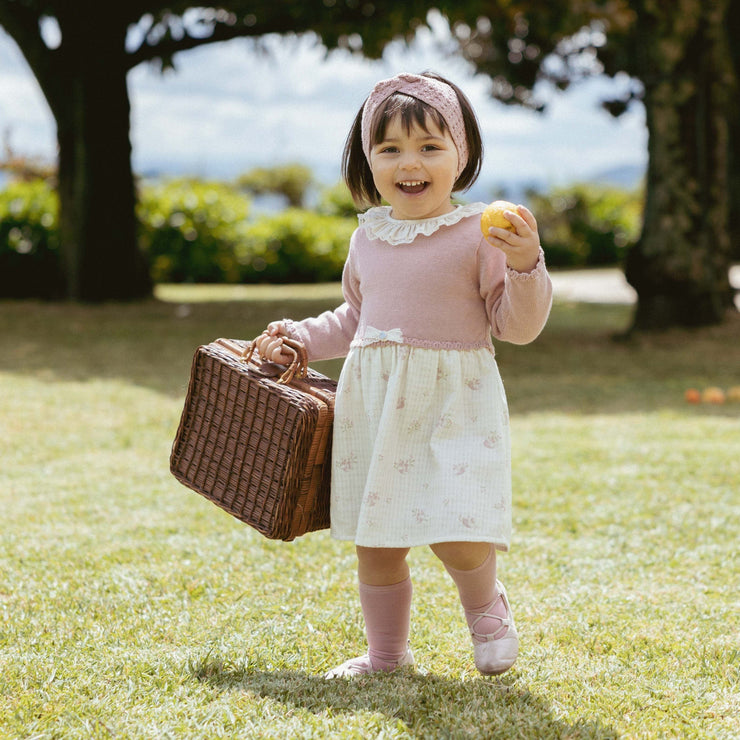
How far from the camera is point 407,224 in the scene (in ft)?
8.25

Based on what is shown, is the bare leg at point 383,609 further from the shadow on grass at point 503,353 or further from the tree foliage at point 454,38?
the tree foliage at point 454,38

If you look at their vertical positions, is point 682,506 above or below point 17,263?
below

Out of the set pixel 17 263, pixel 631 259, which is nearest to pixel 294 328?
pixel 631 259

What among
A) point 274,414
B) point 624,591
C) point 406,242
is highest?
point 406,242

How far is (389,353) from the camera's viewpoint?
2457 millimetres

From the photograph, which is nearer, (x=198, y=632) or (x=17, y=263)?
(x=198, y=632)

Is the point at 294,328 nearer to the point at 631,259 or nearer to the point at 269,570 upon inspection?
the point at 269,570

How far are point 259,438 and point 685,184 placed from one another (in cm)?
785

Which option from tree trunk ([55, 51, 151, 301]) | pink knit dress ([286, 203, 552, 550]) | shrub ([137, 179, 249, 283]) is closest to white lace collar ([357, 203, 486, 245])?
pink knit dress ([286, 203, 552, 550])

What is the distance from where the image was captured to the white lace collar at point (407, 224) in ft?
8.11

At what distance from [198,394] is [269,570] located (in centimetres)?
99

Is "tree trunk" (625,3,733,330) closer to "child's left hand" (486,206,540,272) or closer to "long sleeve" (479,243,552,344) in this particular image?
"long sleeve" (479,243,552,344)

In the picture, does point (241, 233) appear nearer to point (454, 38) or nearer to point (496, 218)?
point (454, 38)

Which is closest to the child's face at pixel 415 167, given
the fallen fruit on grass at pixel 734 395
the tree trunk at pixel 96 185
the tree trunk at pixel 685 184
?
the fallen fruit on grass at pixel 734 395
